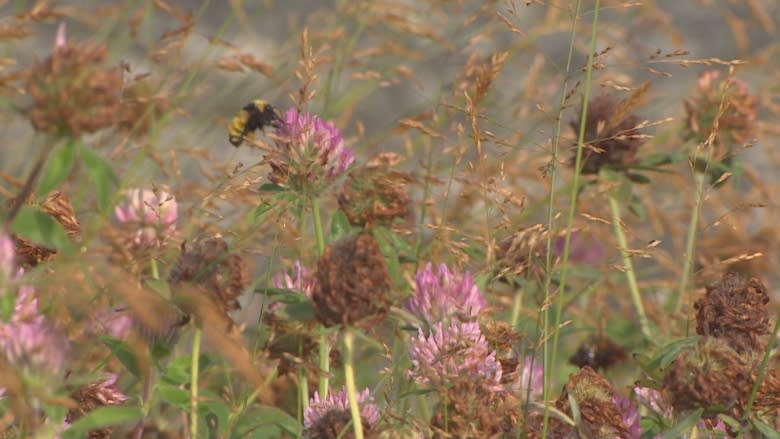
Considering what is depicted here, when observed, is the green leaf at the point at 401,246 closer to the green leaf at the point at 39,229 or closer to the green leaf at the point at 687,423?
the green leaf at the point at 687,423

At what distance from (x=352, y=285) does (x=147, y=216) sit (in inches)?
25.4

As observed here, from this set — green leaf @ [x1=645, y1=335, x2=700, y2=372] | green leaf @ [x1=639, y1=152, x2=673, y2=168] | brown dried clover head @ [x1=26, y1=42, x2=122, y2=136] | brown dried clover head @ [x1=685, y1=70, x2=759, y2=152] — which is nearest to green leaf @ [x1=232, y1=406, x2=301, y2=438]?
green leaf @ [x1=645, y1=335, x2=700, y2=372]

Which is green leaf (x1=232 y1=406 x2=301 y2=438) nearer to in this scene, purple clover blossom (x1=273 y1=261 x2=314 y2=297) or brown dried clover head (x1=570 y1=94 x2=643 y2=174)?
purple clover blossom (x1=273 y1=261 x2=314 y2=297)

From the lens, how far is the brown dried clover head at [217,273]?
4.72 ft

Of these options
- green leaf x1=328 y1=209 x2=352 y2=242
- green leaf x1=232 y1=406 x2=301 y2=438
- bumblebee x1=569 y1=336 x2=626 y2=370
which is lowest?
bumblebee x1=569 y1=336 x2=626 y2=370

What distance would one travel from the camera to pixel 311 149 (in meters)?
1.67

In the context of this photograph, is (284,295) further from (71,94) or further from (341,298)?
(71,94)

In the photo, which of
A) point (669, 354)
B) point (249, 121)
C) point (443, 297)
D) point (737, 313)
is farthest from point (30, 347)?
point (249, 121)

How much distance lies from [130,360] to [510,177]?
191cm

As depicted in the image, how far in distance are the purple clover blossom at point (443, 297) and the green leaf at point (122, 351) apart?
0.38 meters

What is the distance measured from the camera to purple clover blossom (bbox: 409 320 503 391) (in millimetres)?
1421

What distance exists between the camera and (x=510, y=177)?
331 cm

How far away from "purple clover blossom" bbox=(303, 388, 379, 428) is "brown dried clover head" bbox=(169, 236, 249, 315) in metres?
0.19

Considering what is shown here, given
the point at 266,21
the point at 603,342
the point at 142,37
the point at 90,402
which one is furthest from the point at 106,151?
the point at 90,402
